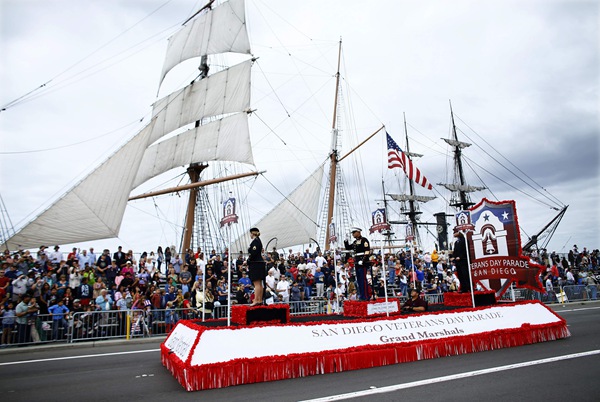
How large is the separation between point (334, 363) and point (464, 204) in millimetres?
57559

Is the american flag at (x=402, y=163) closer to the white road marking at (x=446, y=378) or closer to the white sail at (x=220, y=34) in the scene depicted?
the white road marking at (x=446, y=378)

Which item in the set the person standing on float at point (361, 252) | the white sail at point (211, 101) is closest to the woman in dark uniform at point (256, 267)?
the person standing on float at point (361, 252)

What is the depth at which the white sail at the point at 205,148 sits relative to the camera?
3603cm

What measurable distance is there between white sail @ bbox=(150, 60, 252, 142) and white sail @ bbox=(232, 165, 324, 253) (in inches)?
483

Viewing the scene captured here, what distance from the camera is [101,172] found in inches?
1036

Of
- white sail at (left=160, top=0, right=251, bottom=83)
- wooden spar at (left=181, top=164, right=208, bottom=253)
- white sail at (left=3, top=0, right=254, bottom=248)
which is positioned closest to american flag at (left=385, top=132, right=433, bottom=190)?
white sail at (left=3, top=0, right=254, bottom=248)

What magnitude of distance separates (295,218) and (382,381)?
124ft

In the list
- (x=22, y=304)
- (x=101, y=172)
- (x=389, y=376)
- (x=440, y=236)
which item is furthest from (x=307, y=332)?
(x=440, y=236)

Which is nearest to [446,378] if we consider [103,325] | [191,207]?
[103,325]

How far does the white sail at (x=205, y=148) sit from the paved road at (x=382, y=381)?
27.6 metres

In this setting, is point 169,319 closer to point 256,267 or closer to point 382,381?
point 256,267

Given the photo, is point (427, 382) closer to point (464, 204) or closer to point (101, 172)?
point (101, 172)

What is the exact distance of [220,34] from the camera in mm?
39219

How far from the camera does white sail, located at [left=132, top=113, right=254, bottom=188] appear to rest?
36031mm
